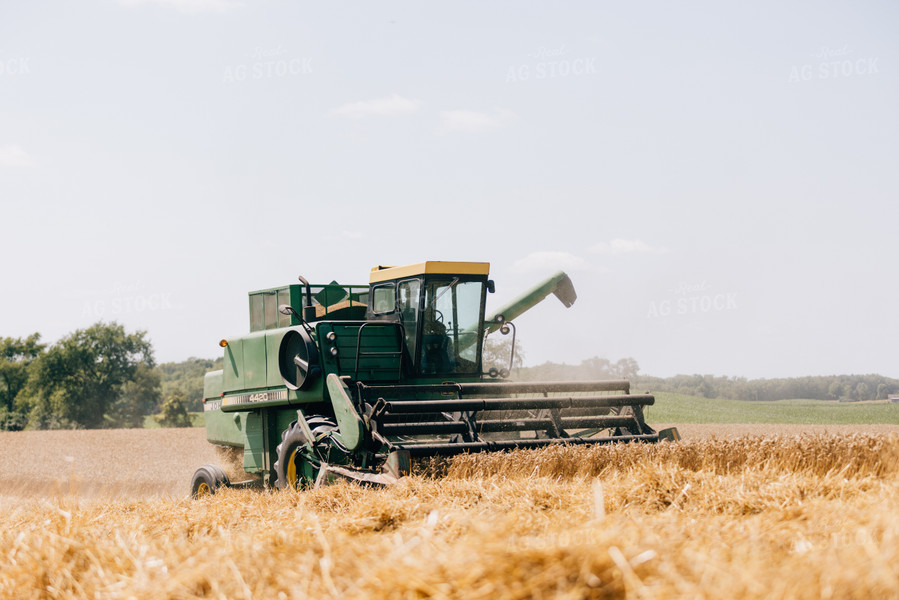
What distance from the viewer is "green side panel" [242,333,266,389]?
1024 cm

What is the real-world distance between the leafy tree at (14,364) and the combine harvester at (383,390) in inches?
2096

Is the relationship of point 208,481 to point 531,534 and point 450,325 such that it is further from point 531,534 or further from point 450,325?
point 531,534

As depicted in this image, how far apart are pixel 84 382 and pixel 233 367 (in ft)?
156

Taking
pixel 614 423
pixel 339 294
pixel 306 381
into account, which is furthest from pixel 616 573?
pixel 339 294

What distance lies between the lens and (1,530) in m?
4.70

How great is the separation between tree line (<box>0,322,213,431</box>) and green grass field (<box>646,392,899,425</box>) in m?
30.1

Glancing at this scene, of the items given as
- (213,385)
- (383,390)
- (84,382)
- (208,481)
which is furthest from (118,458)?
(84,382)

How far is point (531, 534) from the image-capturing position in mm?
3408

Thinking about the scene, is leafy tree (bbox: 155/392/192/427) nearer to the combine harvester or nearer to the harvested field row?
the harvested field row

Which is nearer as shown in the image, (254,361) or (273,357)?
(273,357)

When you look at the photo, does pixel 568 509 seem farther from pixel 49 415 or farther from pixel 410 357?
pixel 49 415

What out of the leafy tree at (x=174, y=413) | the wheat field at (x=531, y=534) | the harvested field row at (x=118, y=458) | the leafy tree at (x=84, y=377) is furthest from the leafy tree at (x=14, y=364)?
the wheat field at (x=531, y=534)

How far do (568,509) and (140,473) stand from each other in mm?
15537

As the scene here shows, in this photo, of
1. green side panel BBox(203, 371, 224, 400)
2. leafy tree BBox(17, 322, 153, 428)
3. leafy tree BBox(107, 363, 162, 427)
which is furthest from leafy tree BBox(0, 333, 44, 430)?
green side panel BBox(203, 371, 224, 400)
